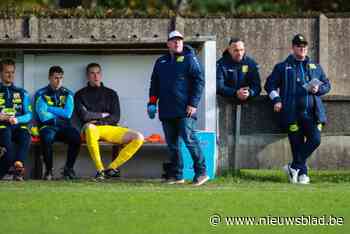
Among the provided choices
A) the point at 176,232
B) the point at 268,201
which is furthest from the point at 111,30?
the point at 176,232

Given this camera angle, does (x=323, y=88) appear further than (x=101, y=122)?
No

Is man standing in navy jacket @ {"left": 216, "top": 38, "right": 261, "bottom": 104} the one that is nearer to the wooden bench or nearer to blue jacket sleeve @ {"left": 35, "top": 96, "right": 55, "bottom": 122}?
the wooden bench

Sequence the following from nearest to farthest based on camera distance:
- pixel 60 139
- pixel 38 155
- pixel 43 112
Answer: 1. pixel 60 139
2. pixel 43 112
3. pixel 38 155

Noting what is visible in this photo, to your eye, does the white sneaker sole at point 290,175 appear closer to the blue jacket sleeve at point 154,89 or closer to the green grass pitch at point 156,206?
the green grass pitch at point 156,206

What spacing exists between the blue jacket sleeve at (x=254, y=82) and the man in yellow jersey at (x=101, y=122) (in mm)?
1795

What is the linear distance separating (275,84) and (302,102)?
508mm

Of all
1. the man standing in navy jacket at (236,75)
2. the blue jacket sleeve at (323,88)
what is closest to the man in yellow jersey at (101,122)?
the man standing in navy jacket at (236,75)

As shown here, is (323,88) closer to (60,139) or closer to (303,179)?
(303,179)

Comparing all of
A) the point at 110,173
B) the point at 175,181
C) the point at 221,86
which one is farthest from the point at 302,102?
the point at 110,173

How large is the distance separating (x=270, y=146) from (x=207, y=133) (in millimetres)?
1211

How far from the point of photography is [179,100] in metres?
15.7

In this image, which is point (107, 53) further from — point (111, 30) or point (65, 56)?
point (111, 30)

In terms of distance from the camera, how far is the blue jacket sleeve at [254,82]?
17.0 meters

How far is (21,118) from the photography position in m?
16.7
